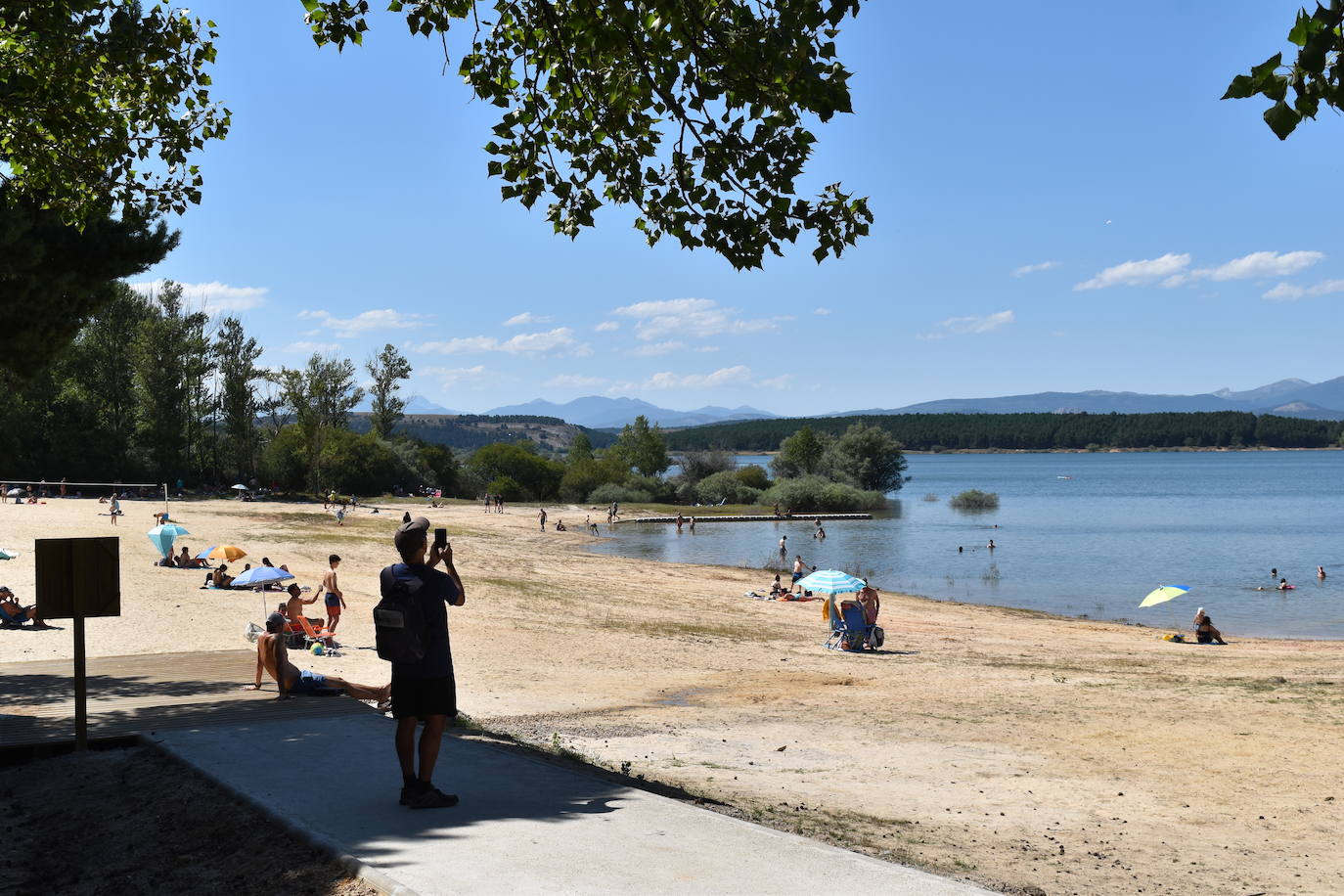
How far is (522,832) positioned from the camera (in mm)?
5445

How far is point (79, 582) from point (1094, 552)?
52.6 m

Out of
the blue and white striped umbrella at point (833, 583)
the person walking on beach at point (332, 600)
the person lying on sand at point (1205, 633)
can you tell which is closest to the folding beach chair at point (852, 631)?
the blue and white striped umbrella at point (833, 583)

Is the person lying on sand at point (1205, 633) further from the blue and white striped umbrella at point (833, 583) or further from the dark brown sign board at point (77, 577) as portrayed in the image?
the dark brown sign board at point (77, 577)

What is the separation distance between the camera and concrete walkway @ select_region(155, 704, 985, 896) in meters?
4.75

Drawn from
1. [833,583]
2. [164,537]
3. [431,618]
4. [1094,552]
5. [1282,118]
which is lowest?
[1094,552]

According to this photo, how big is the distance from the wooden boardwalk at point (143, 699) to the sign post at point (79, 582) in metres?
0.60

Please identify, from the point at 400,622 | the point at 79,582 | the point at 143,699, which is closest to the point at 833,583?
the point at 143,699

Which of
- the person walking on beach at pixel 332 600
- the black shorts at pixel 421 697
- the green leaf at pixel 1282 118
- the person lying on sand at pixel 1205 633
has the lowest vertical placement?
the person lying on sand at pixel 1205 633

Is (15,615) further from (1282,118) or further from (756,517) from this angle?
(756,517)

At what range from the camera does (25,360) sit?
1256cm

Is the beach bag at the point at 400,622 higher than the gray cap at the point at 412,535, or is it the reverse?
the gray cap at the point at 412,535

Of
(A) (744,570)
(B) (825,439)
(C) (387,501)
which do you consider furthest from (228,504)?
(B) (825,439)

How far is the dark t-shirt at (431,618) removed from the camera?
588cm

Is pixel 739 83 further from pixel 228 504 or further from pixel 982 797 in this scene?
pixel 228 504
